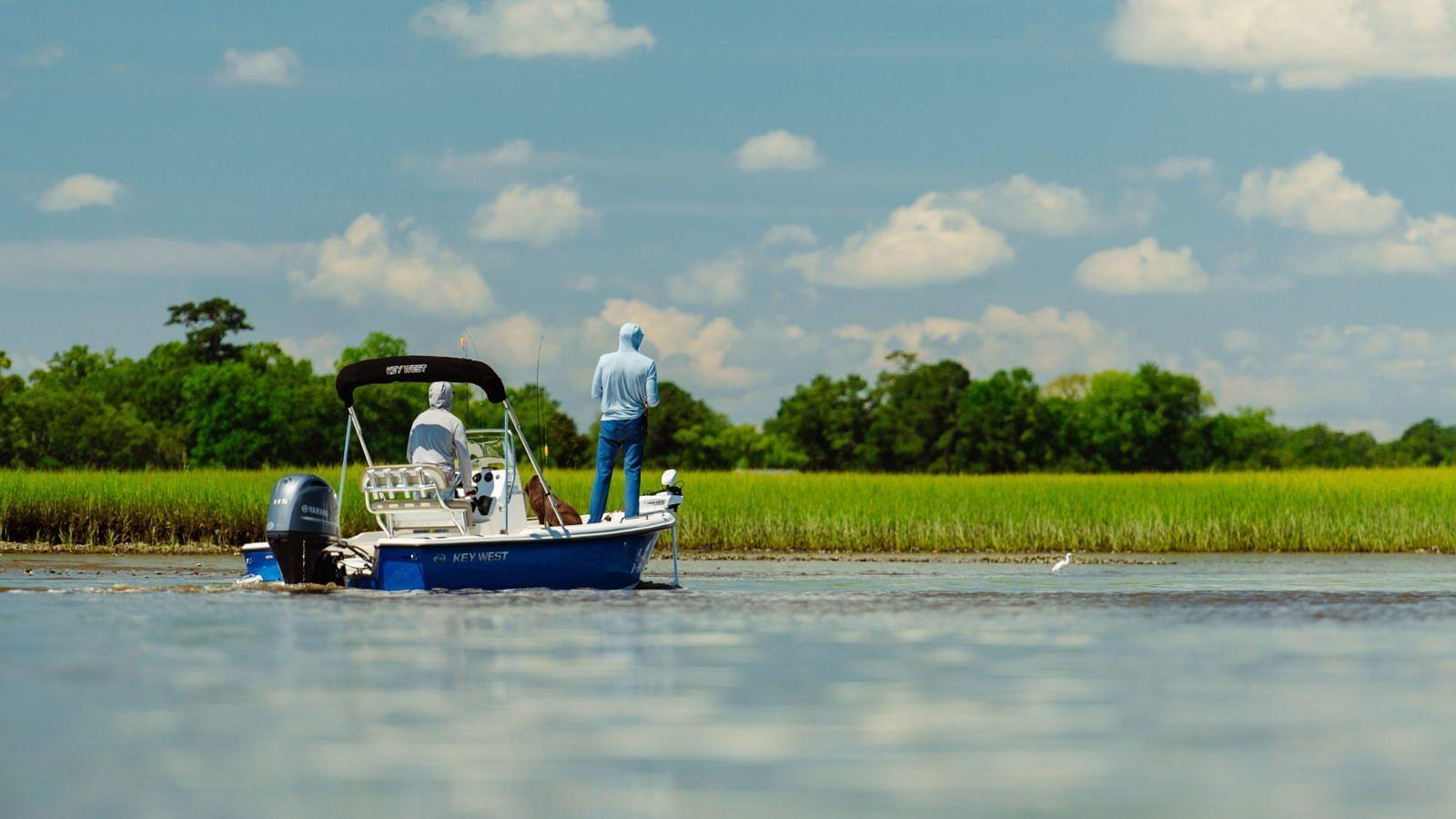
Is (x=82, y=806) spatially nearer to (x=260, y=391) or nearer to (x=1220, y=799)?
(x=1220, y=799)

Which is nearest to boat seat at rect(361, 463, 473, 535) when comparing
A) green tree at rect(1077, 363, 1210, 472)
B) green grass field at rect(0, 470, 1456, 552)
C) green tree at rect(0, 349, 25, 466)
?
green grass field at rect(0, 470, 1456, 552)

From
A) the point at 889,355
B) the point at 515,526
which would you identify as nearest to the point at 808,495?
the point at 515,526

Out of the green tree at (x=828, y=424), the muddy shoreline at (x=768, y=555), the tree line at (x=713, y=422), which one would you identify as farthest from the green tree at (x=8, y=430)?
the muddy shoreline at (x=768, y=555)

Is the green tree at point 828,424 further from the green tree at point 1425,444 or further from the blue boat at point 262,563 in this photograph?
the blue boat at point 262,563

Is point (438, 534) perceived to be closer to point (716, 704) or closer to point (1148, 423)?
point (716, 704)

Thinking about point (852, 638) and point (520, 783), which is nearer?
point (520, 783)

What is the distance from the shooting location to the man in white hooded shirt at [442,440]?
15180 mm

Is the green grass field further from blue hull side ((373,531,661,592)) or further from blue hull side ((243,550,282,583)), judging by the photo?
blue hull side ((373,531,661,592))

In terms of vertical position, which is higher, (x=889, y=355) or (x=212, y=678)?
(x=889, y=355)

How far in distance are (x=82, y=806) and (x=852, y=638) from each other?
633 cm

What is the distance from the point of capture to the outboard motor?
594 inches

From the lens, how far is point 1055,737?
748 centimetres

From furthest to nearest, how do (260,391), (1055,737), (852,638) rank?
(260,391)
(852,638)
(1055,737)

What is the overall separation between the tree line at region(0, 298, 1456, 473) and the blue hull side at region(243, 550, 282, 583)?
51217 millimetres
